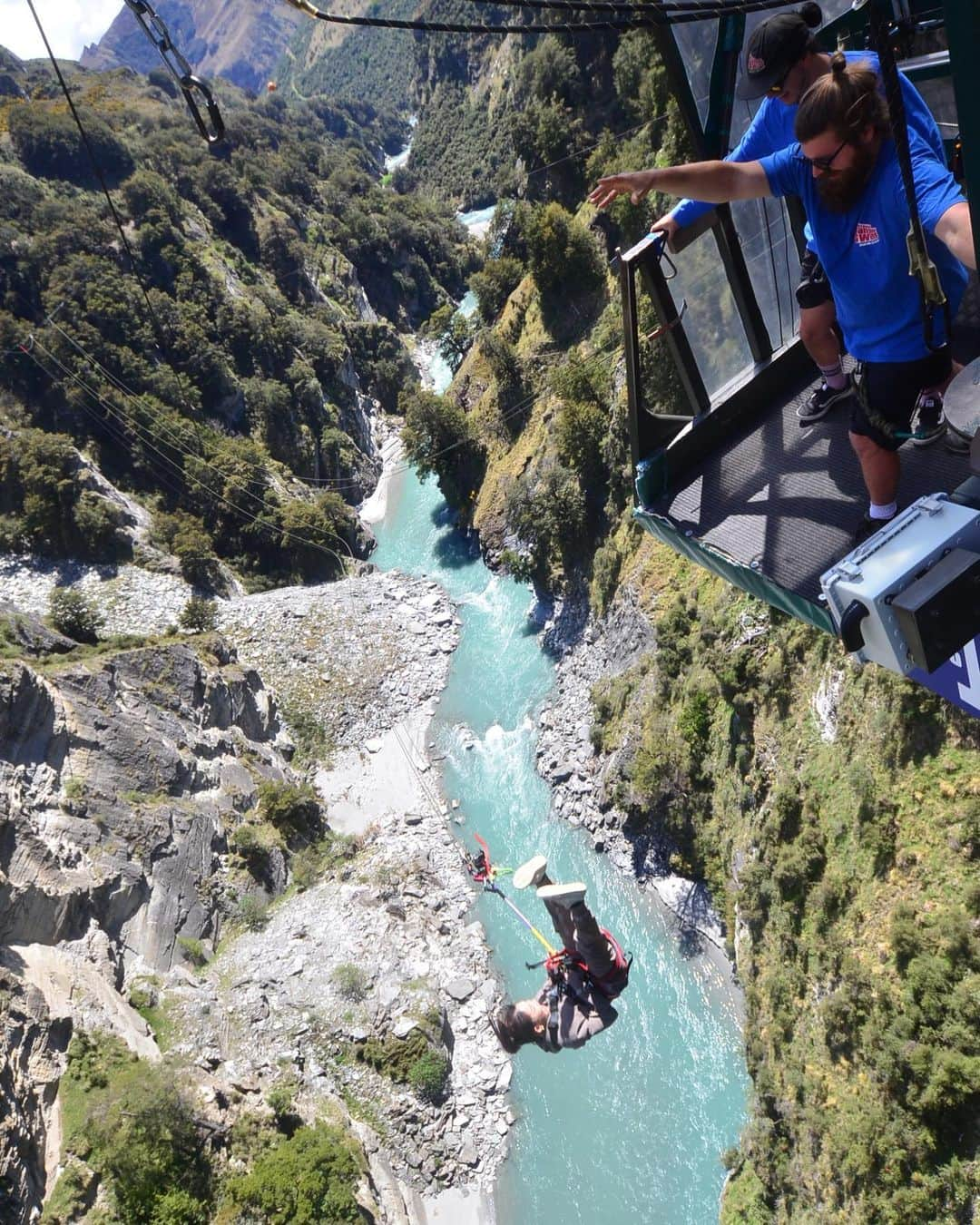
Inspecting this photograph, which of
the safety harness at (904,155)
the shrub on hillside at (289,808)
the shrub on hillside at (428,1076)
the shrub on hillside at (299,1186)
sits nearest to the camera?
the safety harness at (904,155)

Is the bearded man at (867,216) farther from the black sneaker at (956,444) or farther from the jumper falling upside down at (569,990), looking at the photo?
the jumper falling upside down at (569,990)

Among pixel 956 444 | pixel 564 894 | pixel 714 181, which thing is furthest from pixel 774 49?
pixel 564 894

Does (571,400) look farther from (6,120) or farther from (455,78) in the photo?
(455,78)

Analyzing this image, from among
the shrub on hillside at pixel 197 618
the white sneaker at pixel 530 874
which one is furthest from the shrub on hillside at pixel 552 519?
the white sneaker at pixel 530 874

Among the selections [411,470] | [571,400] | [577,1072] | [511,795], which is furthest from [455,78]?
[577,1072]

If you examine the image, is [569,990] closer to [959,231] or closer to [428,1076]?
[959,231]
